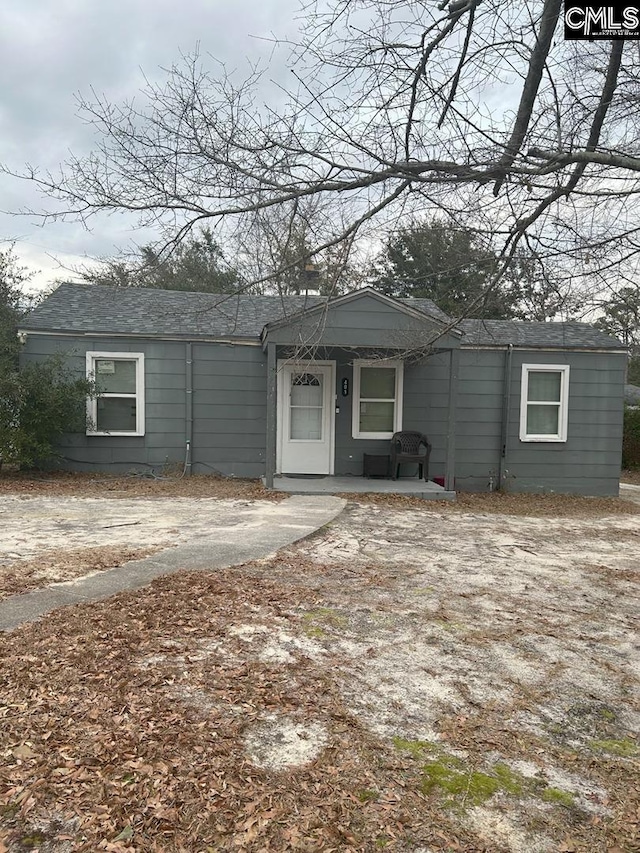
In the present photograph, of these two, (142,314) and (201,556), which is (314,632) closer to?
(201,556)

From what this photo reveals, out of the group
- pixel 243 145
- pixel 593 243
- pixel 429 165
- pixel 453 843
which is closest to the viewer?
pixel 453 843

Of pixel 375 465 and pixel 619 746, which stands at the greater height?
pixel 375 465

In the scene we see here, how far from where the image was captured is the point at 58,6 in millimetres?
4340

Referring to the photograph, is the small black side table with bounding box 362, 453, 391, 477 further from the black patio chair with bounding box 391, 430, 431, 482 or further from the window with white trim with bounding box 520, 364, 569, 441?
the window with white trim with bounding box 520, 364, 569, 441

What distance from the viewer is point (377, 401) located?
1006cm

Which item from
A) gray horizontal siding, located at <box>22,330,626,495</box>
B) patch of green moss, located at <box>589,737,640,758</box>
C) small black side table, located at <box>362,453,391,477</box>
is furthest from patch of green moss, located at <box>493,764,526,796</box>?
small black side table, located at <box>362,453,391,477</box>

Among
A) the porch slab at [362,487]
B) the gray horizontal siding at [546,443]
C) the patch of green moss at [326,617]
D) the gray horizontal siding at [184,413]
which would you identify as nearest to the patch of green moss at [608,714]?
the patch of green moss at [326,617]

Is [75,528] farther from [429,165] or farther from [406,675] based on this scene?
[429,165]

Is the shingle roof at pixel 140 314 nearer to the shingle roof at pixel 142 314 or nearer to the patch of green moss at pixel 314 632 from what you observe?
the shingle roof at pixel 142 314

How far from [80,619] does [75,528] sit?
2.69 m

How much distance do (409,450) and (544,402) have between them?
2828 millimetres

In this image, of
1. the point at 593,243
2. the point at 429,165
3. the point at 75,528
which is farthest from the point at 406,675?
the point at 75,528

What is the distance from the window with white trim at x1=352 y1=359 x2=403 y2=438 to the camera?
1002 cm

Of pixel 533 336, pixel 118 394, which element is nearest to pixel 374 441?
pixel 533 336
